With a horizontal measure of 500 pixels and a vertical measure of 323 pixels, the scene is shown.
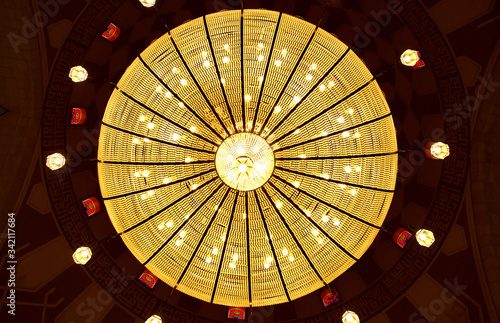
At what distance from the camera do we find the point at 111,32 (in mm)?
6215

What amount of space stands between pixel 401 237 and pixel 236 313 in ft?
11.0

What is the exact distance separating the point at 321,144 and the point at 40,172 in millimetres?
4903

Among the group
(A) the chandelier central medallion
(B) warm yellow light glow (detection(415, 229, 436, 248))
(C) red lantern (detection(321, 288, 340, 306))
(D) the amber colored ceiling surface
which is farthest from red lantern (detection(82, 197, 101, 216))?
(B) warm yellow light glow (detection(415, 229, 436, 248))

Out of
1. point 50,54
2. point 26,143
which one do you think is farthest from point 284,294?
point 50,54

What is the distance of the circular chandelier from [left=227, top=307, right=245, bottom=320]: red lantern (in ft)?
3.33

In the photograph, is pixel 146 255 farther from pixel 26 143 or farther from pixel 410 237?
pixel 410 237

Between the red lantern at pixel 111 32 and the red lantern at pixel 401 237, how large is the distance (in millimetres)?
6147

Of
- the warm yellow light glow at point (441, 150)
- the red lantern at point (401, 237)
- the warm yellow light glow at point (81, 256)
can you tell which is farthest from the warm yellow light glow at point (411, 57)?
the warm yellow light glow at point (81, 256)

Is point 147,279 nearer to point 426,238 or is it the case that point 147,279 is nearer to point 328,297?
point 328,297

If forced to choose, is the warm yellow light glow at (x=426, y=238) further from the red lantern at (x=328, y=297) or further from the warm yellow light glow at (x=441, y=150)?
the red lantern at (x=328, y=297)

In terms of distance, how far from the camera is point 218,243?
18.2 feet

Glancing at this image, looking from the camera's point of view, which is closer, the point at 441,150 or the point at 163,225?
the point at 441,150

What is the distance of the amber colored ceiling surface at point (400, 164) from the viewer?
6109 mm

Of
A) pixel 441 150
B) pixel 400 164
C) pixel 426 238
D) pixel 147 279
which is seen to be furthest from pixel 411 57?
pixel 147 279
